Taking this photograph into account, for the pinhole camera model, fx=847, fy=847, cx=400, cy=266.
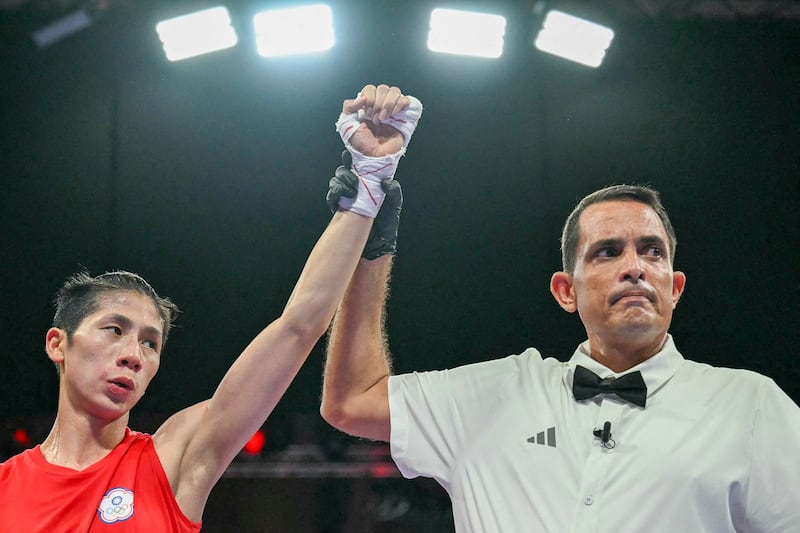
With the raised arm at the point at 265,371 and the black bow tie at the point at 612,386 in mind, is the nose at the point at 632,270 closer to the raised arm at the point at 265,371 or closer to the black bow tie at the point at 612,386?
the black bow tie at the point at 612,386

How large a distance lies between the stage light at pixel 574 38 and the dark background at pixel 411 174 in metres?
0.06

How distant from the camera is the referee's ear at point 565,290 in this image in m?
2.33

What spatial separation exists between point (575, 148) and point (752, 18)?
44.2 inches

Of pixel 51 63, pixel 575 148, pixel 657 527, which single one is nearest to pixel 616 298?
pixel 657 527

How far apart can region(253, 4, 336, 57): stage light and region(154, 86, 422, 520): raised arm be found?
2.48m

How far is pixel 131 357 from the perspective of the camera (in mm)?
2211

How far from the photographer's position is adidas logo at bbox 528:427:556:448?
2.02m

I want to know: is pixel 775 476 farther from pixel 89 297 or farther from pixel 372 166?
pixel 89 297

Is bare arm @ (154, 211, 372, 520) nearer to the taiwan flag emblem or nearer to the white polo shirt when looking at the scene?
the taiwan flag emblem

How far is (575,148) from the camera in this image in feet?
15.7

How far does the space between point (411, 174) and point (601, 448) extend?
3.07 m

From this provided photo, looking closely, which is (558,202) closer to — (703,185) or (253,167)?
(703,185)

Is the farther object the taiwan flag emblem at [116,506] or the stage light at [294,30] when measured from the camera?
the stage light at [294,30]

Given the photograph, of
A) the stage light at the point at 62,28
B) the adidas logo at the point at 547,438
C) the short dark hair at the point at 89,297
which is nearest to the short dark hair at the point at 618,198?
the adidas logo at the point at 547,438
